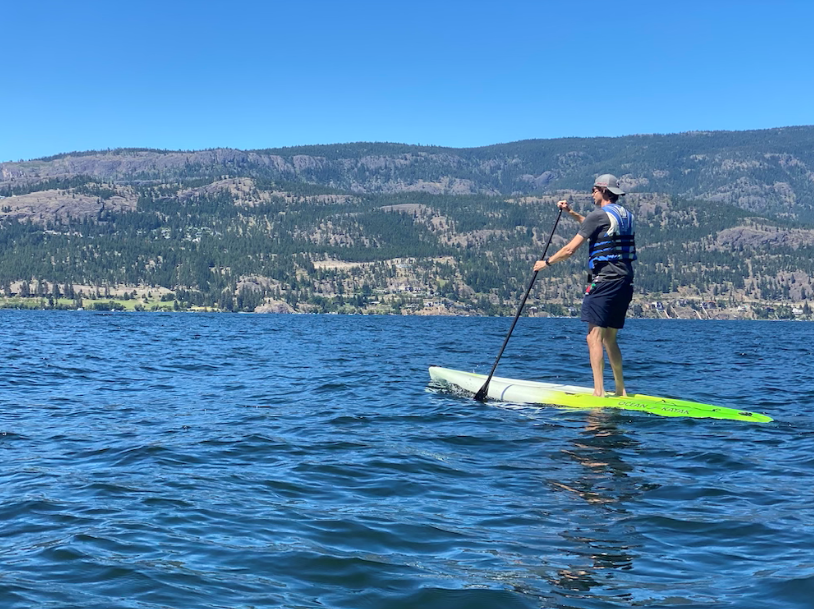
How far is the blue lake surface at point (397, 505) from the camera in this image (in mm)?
6684

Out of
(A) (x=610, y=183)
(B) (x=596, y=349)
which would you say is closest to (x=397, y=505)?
(B) (x=596, y=349)

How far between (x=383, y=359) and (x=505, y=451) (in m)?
20.2

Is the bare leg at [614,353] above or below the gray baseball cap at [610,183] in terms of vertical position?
below

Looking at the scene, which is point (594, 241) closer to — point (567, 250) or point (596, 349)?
point (567, 250)

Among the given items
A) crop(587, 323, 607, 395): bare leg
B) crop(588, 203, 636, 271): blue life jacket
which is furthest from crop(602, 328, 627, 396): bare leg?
crop(588, 203, 636, 271): blue life jacket

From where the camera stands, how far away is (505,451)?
12367 mm

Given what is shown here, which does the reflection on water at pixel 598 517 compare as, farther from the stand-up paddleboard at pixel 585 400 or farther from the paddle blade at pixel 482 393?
the paddle blade at pixel 482 393

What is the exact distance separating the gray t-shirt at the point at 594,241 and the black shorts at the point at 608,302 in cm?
12

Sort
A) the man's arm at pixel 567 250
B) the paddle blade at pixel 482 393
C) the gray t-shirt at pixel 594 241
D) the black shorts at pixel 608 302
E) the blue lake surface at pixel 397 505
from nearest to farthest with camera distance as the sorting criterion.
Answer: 1. the blue lake surface at pixel 397 505
2. the man's arm at pixel 567 250
3. the gray t-shirt at pixel 594 241
4. the black shorts at pixel 608 302
5. the paddle blade at pixel 482 393

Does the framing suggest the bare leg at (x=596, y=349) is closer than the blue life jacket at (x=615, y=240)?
No

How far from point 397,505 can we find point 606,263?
27.0ft

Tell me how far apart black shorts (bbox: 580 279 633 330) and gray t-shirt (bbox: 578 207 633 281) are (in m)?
0.12

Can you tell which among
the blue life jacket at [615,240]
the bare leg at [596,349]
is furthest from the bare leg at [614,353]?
the blue life jacket at [615,240]

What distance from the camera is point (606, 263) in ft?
51.9
